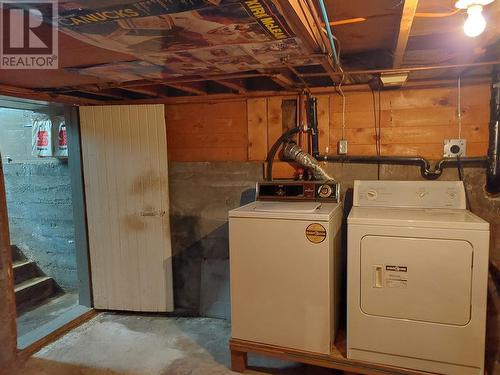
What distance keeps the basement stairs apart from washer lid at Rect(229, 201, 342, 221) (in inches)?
112

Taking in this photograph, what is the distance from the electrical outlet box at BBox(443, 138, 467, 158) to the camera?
7.86ft

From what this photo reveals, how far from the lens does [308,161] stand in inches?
103

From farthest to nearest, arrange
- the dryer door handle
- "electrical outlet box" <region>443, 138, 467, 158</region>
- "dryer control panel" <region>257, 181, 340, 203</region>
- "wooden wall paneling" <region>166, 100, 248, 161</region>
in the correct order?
"wooden wall paneling" <region>166, 100, 248, 161</region> → "dryer control panel" <region>257, 181, 340, 203</region> → "electrical outlet box" <region>443, 138, 467, 158</region> → the dryer door handle

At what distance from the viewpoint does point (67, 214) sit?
3807 mm

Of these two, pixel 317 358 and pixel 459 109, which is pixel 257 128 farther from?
pixel 317 358

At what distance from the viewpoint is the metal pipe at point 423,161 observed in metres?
2.38

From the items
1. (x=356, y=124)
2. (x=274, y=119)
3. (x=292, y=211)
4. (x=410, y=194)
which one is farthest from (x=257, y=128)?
(x=410, y=194)

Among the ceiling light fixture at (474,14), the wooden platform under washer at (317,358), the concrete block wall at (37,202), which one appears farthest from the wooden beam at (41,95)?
the ceiling light fixture at (474,14)

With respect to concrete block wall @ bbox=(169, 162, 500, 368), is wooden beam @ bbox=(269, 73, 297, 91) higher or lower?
higher

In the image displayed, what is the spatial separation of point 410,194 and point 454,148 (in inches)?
18.2

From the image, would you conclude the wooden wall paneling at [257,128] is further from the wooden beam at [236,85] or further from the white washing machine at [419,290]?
the white washing machine at [419,290]

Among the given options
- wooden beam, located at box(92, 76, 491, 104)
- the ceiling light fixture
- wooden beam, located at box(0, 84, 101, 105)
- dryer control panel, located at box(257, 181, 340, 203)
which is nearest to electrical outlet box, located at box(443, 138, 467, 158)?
wooden beam, located at box(92, 76, 491, 104)

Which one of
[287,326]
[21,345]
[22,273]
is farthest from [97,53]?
[22,273]

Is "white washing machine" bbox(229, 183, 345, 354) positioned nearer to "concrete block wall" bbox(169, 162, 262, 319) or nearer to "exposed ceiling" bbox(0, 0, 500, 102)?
"concrete block wall" bbox(169, 162, 262, 319)
